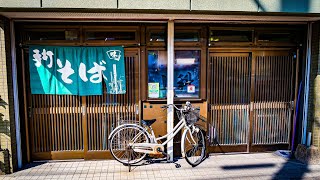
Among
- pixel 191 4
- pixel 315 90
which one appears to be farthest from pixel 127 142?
pixel 315 90

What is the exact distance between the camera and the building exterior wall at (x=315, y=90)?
18.8 ft

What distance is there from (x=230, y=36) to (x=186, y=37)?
1.13 meters

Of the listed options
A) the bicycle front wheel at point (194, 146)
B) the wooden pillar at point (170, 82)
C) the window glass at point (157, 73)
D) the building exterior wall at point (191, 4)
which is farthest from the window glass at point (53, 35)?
the bicycle front wheel at point (194, 146)

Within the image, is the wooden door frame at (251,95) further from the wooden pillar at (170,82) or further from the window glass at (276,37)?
the wooden pillar at (170,82)

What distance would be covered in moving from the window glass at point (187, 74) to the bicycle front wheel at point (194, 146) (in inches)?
37.0

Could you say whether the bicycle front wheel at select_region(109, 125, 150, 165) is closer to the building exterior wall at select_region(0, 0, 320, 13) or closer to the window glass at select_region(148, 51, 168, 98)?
the window glass at select_region(148, 51, 168, 98)

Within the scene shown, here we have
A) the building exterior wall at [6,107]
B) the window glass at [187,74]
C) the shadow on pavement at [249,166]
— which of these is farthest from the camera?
the window glass at [187,74]

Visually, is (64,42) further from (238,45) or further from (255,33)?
(255,33)

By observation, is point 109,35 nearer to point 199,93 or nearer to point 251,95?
point 199,93

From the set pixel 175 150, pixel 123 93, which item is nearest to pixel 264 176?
pixel 175 150

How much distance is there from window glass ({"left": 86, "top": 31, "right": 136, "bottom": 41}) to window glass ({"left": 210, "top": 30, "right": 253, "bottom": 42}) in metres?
1.98

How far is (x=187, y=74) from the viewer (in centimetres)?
595

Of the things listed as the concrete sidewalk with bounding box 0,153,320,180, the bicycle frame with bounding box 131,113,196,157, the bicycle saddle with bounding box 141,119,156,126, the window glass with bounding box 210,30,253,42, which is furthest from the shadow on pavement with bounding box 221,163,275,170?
the window glass with bounding box 210,30,253,42

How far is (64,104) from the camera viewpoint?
224 inches
